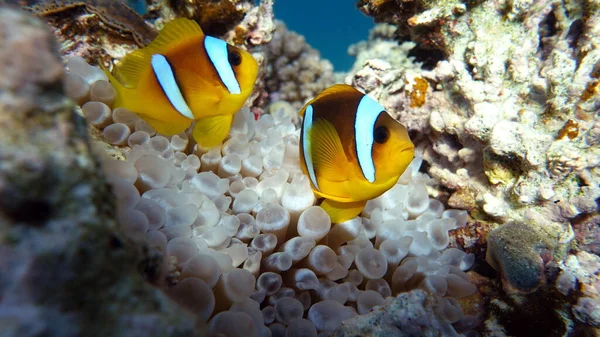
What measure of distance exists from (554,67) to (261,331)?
1705 mm

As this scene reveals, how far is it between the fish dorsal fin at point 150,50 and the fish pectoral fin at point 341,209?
3.18 feet

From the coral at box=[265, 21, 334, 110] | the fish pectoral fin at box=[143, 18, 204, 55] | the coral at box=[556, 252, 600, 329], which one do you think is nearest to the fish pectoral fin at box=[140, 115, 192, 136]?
the fish pectoral fin at box=[143, 18, 204, 55]

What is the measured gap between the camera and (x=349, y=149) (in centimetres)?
142

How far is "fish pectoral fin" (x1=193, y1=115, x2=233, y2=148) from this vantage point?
65.2 inches

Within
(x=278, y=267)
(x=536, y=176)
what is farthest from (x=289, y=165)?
(x=536, y=176)

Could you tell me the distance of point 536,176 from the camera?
1576 millimetres

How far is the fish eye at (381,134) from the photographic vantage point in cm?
135

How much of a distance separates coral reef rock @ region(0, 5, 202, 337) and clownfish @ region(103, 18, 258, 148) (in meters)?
1.10

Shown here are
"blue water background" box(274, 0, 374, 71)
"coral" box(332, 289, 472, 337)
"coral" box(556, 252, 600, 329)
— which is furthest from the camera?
"blue water background" box(274, 0, 374, 71)

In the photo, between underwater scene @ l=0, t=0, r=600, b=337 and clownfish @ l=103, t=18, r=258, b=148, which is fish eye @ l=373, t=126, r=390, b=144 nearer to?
underwater scene @ l=0, t=0, r=600, b=337

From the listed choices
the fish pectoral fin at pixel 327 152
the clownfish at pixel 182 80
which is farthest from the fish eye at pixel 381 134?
the clownfish at pixel 182 80

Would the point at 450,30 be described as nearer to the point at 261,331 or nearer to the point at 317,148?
the point at 317,148

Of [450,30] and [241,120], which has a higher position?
[450,30]

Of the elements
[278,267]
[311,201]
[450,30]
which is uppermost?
[450,30]
